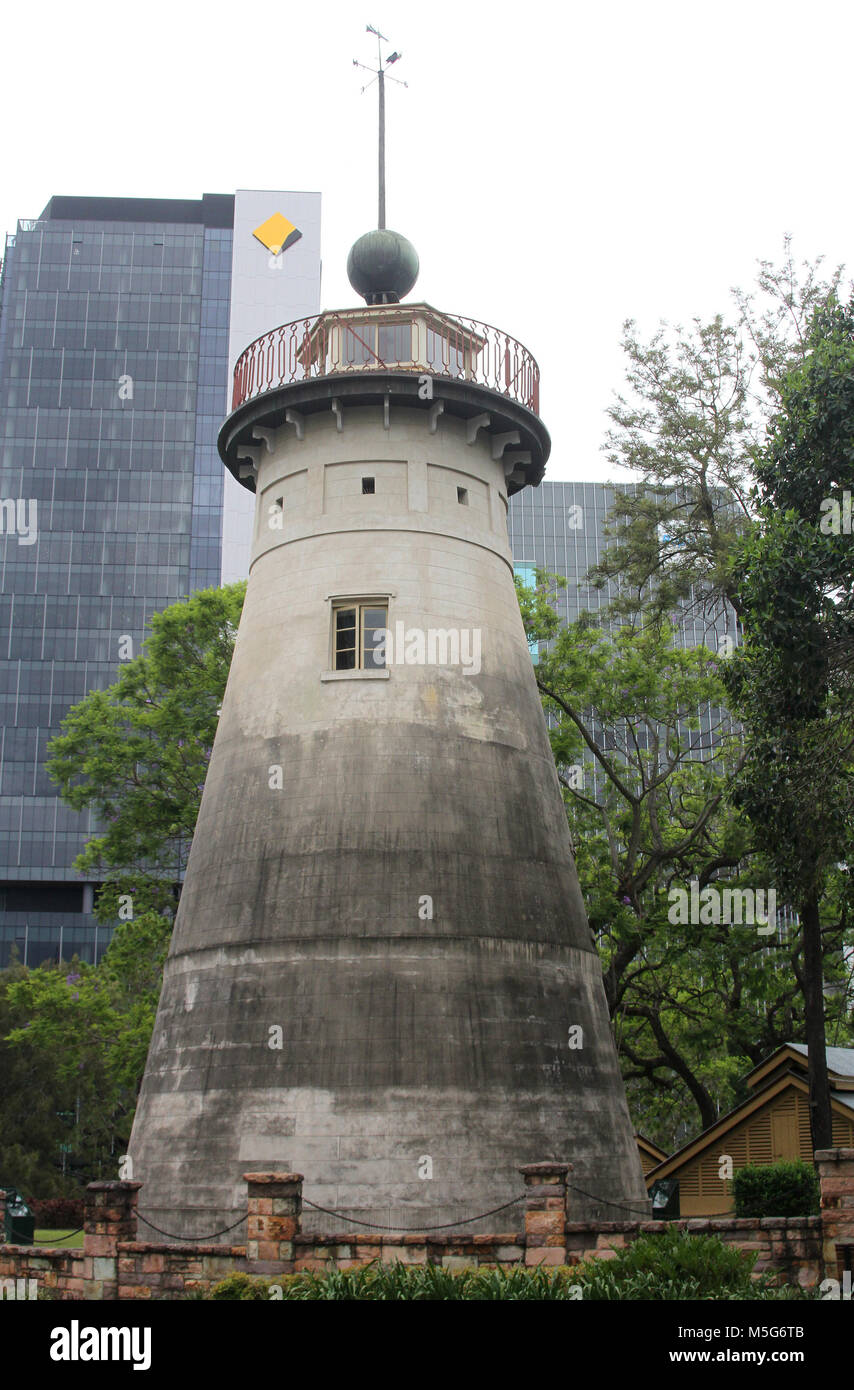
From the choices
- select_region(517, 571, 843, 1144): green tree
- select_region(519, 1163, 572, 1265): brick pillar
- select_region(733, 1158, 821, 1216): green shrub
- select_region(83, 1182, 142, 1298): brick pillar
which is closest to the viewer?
select_region(519, 1163, 572, 1265): brick pillar

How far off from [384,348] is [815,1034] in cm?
1461

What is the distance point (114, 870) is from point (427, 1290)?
23.0 meters

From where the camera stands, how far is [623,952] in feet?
98.8

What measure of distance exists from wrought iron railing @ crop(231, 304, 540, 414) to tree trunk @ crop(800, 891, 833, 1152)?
36.4ft

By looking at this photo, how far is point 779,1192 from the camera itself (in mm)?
23438

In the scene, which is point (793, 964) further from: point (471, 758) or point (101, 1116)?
point (101, 1116)

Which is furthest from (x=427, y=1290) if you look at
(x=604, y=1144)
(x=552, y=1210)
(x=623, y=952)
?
(x=623, y=952)

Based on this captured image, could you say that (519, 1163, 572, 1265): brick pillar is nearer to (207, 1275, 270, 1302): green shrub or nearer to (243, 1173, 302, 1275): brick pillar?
(243, 1173, 302, 1275): brick pillar

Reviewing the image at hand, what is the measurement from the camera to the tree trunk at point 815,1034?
23.3 metres

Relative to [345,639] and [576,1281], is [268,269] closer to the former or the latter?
[345,639]

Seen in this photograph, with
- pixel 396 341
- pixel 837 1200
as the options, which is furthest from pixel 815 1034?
pixel 396 341

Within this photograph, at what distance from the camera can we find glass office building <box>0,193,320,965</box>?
10556 centimetres

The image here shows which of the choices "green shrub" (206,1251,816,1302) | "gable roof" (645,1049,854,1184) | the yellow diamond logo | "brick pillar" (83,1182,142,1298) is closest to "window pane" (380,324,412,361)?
"brick pillar" (83,1182,142,1298)

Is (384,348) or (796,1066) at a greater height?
(384,348)
